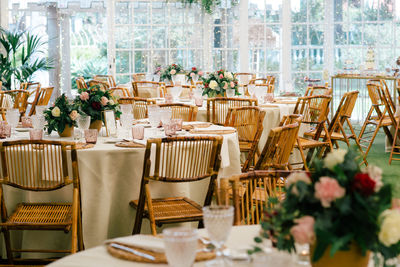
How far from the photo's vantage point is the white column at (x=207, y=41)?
11359mm

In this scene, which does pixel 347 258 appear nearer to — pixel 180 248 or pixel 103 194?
pixel 180 248

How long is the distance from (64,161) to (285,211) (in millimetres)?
2066

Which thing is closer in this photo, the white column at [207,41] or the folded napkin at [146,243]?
the folded napkin at [146,243]

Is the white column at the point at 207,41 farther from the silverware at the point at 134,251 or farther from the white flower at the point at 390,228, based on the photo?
the white flower at the point at 390,228

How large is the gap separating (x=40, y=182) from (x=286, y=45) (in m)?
8.40

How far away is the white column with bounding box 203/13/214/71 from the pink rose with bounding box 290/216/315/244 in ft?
32.8

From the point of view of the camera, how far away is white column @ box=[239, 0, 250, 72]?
444 inches

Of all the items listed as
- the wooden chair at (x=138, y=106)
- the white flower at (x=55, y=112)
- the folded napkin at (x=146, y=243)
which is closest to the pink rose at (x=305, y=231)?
the folded napkin at (x=146, y=243)

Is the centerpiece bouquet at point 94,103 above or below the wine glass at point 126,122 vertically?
above

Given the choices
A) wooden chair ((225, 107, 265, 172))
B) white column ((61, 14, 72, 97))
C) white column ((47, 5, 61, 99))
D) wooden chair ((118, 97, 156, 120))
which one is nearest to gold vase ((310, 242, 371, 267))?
wooden chair ((225, 107, 265, 172))

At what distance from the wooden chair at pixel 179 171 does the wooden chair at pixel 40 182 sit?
378mm

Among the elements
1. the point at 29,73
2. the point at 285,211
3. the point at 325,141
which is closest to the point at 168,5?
the point at 29,73

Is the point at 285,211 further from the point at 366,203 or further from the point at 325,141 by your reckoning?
the point at 325,141

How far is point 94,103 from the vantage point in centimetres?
426
